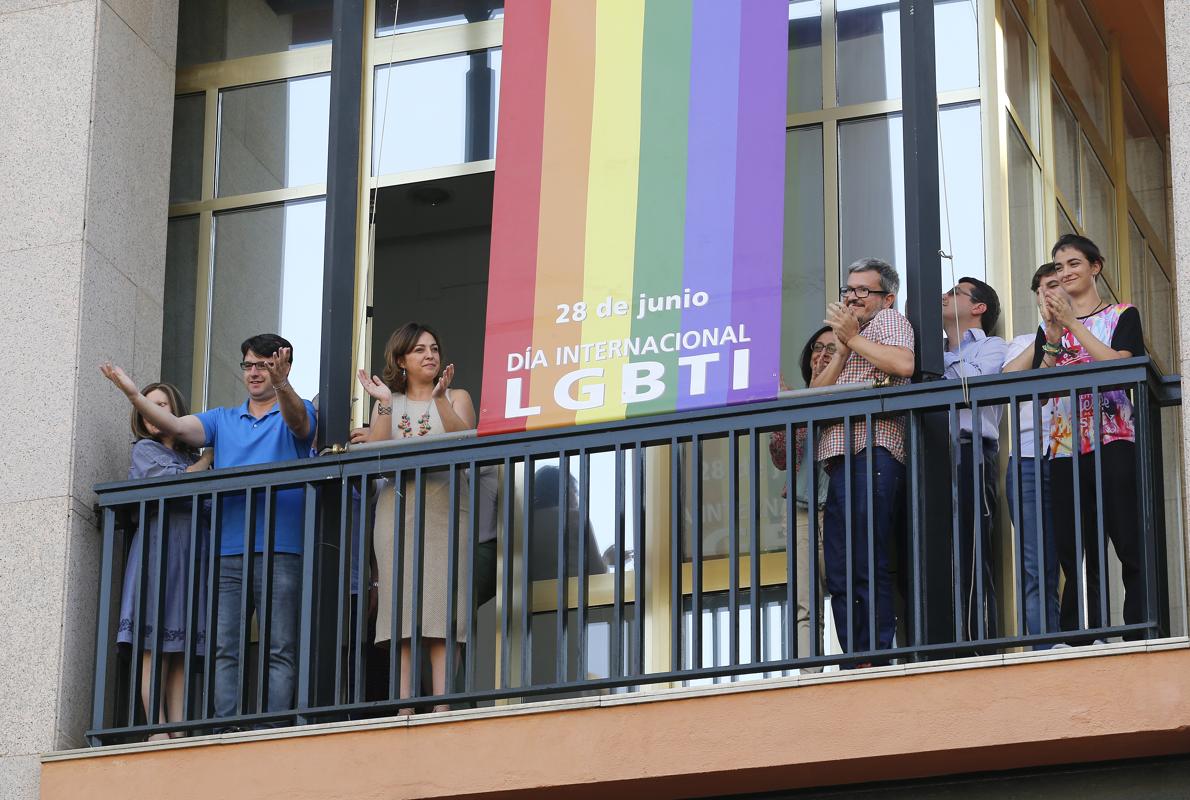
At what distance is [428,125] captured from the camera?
427 inches

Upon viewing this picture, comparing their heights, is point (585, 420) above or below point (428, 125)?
below

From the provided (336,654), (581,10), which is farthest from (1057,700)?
(581,10)

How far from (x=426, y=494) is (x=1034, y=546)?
2.55m

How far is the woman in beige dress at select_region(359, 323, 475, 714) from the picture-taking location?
29.6 ft

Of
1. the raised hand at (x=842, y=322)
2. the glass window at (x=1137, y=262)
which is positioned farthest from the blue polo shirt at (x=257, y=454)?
the glass window at (x=1137, y=262)

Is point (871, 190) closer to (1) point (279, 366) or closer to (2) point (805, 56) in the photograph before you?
(2) point (805, 56)

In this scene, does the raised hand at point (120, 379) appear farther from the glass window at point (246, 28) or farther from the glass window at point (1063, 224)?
the glass window at point (1063, 224)

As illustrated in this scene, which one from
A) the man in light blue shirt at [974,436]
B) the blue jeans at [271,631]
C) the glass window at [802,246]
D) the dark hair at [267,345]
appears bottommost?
the blue jeans at [271,631]

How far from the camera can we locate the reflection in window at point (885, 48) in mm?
9844

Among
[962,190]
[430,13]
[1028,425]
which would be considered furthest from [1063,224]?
[430,13]

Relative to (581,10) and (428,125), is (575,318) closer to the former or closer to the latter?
(581,10)

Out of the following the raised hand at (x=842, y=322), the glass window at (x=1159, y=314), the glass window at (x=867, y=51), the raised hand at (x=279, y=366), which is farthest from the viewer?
the glass window at (x=1159, y=314)

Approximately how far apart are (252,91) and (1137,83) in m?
5.11

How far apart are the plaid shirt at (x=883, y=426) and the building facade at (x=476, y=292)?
0.37m
